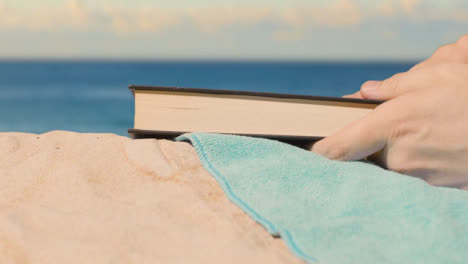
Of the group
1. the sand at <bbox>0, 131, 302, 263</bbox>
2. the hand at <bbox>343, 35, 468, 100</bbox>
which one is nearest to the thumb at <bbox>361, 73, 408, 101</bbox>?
the hand at <bbox>343, 35, 468, 100</bbox>

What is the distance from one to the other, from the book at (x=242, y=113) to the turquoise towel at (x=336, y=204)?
8cm

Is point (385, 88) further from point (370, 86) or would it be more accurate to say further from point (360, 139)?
point (360, 139)

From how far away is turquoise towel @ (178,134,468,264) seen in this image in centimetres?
70

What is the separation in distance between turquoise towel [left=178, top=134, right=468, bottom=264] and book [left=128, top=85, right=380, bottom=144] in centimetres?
8

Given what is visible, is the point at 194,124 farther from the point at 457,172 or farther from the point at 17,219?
the point at 457,172

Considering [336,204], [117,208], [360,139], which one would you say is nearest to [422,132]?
[360,139]

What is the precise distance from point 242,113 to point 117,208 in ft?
1.32

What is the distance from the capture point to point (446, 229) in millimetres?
776

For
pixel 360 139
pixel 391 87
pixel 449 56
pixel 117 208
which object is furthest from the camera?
pixel 449 56

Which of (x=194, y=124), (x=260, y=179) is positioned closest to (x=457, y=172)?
(x=260, y=179)

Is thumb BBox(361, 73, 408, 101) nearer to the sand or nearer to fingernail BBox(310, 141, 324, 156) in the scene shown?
fingernail BBox(310, 141, 324, 156)

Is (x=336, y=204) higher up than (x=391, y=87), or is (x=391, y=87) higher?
(x=391, y=87)

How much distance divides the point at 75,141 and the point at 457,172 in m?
0.88

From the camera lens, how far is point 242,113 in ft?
3.56
